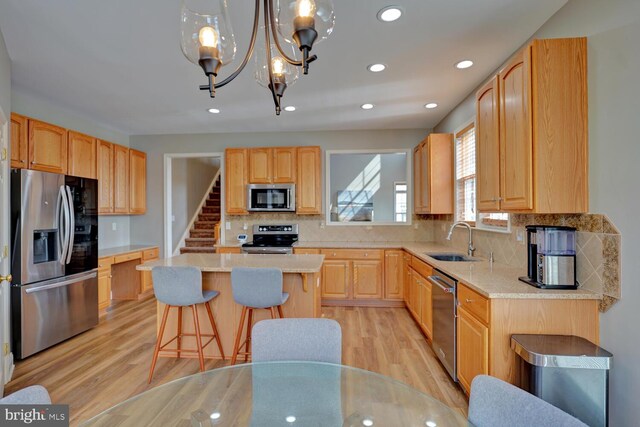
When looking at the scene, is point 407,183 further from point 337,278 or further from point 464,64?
point 464,64

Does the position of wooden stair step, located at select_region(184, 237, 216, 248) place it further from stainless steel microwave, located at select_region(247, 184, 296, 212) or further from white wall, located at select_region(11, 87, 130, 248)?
stainless steel microwave, located at select_region(247, 184, 296, 212)

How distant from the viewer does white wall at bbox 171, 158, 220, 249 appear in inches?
229

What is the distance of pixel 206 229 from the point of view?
6.53 meters

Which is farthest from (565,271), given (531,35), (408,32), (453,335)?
(408,32)

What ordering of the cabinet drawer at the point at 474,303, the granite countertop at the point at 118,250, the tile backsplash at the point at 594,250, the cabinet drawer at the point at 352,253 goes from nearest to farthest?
the tile backsplash at the point at 594,250 → the cabinet drawer at the point at 474,303 → the granite countertop at the point at 118,250 → the cabinet drawer at the point at 352,253

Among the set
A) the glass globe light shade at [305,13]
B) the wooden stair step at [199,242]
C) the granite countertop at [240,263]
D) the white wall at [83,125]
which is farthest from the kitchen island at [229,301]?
the wooden stair step at [199,242]

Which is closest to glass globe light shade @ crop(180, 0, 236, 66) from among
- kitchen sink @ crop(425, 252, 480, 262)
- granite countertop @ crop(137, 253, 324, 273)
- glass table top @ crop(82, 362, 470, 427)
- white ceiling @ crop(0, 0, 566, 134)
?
white ceiling @ crop(0, 0, 566, 134)

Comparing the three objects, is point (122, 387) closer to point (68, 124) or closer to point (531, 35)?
point (68, 124)

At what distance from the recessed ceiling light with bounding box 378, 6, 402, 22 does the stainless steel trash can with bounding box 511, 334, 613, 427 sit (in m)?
2.08

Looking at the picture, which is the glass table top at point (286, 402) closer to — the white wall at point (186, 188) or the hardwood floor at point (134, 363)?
the hardwood floor at point (134, 363)

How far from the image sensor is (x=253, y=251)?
423 cm

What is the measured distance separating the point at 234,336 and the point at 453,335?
1.84m

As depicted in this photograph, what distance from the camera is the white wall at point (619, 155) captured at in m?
1.48

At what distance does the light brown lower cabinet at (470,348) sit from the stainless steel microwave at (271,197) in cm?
282
